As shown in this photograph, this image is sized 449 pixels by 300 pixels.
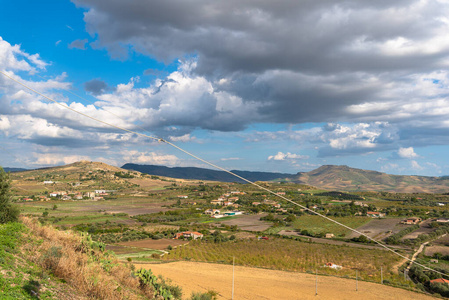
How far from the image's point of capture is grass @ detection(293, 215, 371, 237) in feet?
260

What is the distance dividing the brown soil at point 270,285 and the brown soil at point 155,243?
24044mm

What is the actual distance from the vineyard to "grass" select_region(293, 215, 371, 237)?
20632 mm

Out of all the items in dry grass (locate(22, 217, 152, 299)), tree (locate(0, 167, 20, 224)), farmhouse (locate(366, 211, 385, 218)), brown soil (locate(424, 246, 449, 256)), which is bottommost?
brown soil (locate(424, 246, 449, 256))

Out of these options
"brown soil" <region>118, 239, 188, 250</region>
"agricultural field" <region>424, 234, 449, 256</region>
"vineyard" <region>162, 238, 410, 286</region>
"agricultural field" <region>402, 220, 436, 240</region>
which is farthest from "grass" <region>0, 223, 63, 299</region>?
"agricultural field" <region>402, 220, 436, 240</region>

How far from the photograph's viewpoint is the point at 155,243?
56938mm

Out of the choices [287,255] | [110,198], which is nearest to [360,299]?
[287,255]

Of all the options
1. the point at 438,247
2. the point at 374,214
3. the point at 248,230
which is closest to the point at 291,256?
the point at 248,230

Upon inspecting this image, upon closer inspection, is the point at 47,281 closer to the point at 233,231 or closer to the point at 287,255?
the point at 287,255

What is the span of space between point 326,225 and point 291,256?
46.5 m

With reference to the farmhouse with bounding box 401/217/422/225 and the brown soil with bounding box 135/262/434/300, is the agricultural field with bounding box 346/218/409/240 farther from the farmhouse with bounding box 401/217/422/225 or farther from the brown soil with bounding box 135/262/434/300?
the brown soil with bounding box 135/262/434/300

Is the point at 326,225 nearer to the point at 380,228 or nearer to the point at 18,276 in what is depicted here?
the point at 380,228

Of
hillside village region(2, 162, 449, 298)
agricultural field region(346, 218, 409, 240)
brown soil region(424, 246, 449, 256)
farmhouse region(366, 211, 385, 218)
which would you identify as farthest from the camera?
farmhouse region(366, 211, 385, 218)

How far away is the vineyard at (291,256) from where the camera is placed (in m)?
38.6

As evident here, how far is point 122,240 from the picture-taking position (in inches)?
2275
